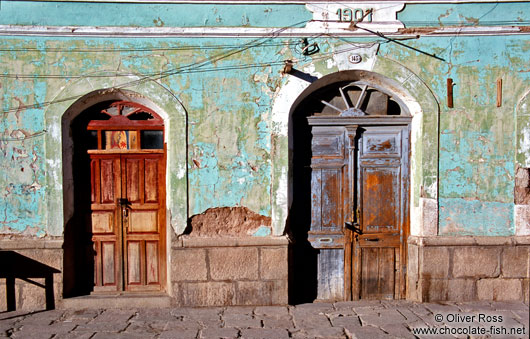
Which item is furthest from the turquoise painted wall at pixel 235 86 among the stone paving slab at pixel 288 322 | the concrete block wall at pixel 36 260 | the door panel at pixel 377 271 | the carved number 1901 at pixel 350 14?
the stone paving slab at pixel 288 322

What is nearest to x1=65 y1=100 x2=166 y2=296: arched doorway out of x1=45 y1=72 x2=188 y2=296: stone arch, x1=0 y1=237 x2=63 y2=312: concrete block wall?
x1=45 y1=72 x2=188 y2=296: stone arch

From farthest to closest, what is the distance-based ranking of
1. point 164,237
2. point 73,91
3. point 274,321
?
point 164,237 < point 73,91 < point 274,321

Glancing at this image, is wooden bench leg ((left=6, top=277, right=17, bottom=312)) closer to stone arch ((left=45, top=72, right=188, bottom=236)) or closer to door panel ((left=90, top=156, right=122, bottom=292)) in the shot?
stone arch ((left=45, top=72, right=188, bottom=236))

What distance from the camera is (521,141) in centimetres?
548

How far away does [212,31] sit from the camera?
17.5 feet

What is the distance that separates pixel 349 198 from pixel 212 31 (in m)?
2.80

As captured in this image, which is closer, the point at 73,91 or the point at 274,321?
the point at 274,321

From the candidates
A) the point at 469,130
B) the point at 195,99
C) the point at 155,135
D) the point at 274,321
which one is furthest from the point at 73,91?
the point at 469,130

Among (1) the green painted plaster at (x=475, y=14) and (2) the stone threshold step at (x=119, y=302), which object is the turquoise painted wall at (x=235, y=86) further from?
(2) the stone threshold step at (x=119, y=302)

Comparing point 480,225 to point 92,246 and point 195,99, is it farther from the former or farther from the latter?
point 92,246

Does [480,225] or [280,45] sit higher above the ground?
[280,45]

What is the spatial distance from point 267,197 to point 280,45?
1956 mm

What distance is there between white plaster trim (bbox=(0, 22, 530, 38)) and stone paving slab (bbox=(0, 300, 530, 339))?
136 inches

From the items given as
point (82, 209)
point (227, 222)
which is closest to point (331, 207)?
point (227, 222)
